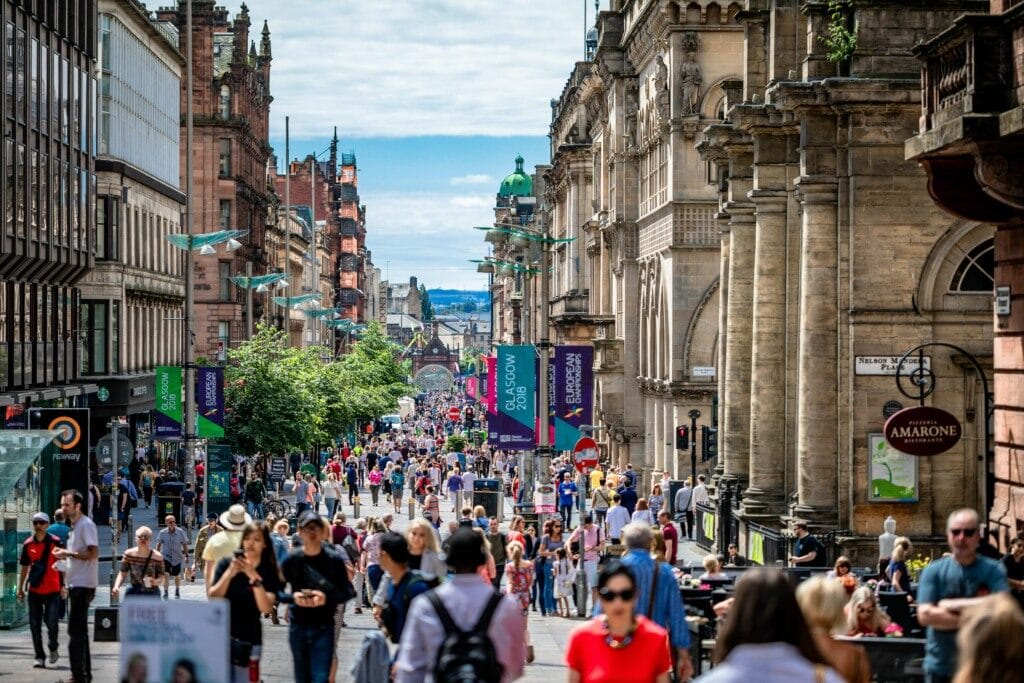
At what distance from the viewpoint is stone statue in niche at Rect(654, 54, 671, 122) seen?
53281 millimetres

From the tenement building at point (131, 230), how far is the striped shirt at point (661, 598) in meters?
47.7

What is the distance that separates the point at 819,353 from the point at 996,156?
11.5 meters

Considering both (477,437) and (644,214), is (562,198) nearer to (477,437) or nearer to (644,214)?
(477,437)

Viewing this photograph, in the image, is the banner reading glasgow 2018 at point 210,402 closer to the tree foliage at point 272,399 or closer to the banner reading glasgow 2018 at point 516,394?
the banner reading glasgow 2018 at point 516,394

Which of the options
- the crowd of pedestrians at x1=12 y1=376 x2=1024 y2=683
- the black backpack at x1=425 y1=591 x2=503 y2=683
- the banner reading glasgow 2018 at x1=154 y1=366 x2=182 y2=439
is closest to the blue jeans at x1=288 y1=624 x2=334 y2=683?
the crowd of pedestrians at x1=12 y1=376 x2=1024 y2=683

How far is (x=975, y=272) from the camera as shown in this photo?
95.9 ft

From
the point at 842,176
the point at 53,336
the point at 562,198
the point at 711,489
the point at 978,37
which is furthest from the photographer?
the point at 562,198

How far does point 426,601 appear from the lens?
971cm

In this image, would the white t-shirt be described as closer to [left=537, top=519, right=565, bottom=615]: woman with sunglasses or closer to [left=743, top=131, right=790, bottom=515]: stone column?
[left=537, top=519, right=565, bottom=615]: woman with sunglasses

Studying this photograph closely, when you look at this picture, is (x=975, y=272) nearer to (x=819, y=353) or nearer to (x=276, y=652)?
(x=819, y=353)

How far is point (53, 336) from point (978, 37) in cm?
3718

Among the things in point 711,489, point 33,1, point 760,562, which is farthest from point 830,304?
point 33,1

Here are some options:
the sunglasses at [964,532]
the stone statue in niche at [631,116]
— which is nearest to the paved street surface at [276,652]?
the sunglasses at [964,532]

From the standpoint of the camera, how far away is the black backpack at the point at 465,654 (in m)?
9.54
